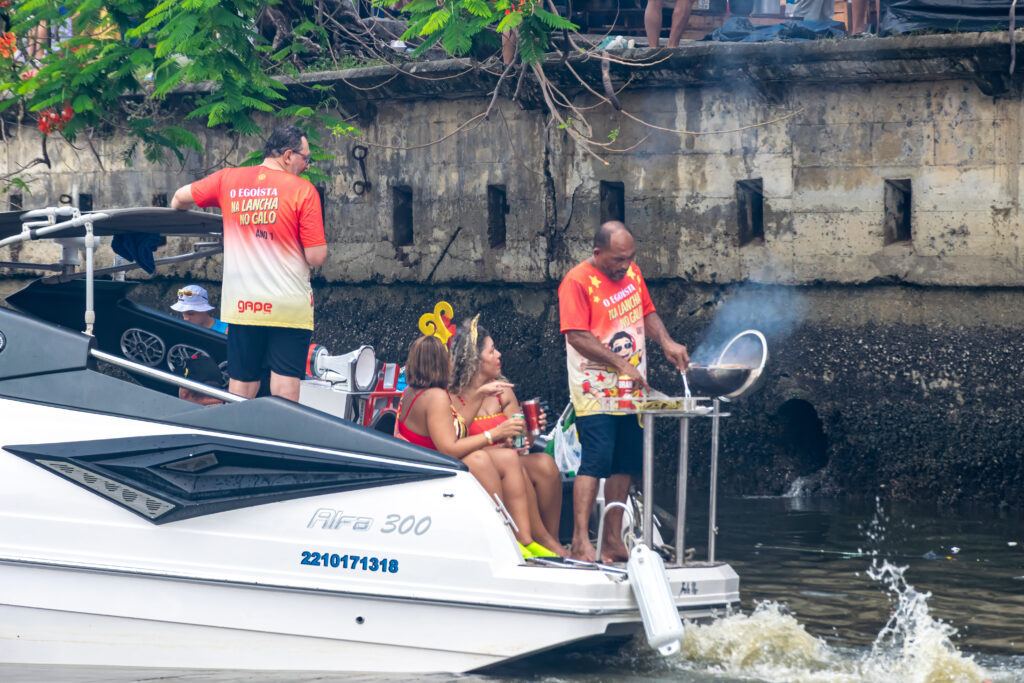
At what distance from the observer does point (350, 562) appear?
19.0 ft

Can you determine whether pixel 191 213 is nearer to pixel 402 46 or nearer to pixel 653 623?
pixel 653 623

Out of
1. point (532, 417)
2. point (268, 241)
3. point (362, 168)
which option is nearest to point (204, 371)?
point (268, 241)

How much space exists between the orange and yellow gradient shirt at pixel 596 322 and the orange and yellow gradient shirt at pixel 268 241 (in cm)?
119

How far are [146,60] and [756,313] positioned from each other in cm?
496

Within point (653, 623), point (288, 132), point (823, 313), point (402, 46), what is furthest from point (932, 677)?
point (402, 46)

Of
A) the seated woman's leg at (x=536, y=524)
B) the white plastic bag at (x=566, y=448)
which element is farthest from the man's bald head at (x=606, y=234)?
the seated woman's leg at (x=536, y=524)

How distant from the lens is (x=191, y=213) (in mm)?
7438

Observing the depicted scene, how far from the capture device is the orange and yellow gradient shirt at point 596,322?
6.60m

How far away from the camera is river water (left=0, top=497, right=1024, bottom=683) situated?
596 cm

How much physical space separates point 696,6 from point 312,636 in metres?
10.3

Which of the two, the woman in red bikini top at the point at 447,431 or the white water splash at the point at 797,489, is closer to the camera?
the woman in red bikini top at the point at 447,431

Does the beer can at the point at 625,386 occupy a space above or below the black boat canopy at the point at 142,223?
below

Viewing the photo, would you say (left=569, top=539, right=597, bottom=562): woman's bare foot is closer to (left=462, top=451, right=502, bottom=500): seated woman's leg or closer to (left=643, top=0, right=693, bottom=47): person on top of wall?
(left=462, top=451, right=502, bottom=500): seated woman's leg

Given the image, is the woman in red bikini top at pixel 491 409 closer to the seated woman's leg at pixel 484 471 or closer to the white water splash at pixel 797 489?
the seated woman's leg at pixel 484 471
